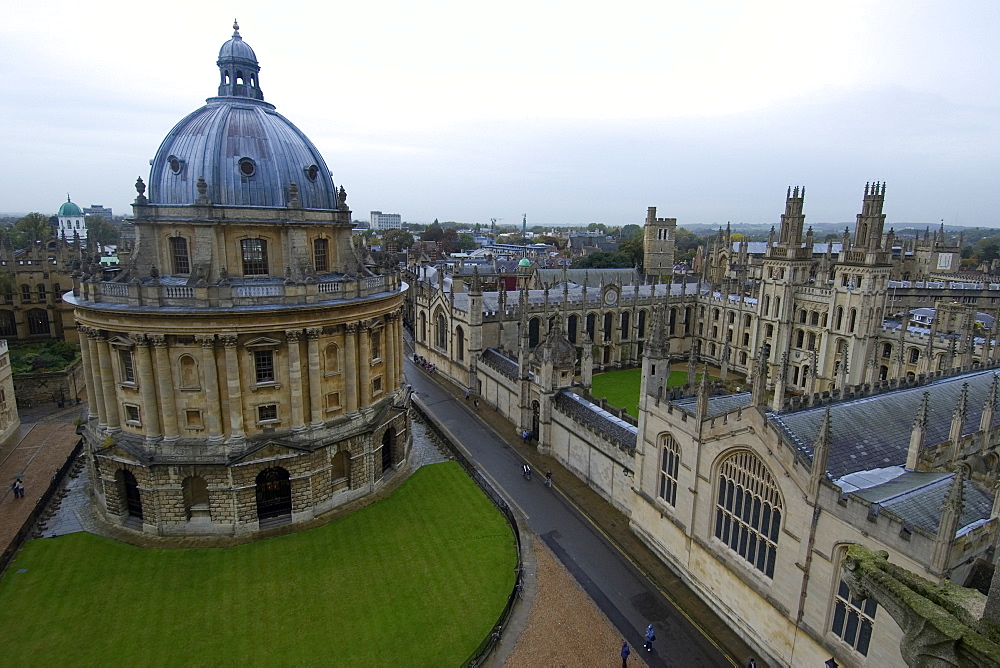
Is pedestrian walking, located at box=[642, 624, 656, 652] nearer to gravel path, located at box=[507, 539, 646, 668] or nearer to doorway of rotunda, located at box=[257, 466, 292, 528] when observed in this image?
gravel path, located at box=[507, 539, 646, 668]

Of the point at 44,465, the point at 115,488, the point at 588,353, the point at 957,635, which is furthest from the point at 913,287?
the point at 44,465

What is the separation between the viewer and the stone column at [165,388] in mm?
27203

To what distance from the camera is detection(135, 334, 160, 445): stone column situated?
27237 millimetres

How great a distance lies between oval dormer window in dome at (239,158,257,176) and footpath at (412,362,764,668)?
81.3 feet

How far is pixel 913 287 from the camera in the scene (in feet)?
210

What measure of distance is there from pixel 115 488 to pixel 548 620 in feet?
77.0

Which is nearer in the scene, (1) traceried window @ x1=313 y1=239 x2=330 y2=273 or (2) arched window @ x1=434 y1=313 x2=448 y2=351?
(1) traceried window @ x1=313 y1=239 x2=330 y2=273

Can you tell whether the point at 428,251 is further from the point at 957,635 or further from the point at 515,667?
the point at 957,635

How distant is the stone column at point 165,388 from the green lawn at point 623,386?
32.1 meters

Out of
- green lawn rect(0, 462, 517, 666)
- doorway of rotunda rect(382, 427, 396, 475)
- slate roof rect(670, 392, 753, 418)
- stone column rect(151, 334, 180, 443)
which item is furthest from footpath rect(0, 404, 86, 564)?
slate roof rect(670, 392, 753, 418)

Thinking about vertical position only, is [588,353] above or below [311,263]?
below

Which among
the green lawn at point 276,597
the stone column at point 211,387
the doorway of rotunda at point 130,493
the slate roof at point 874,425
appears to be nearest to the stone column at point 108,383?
the doorway of rotunda at point 130,493

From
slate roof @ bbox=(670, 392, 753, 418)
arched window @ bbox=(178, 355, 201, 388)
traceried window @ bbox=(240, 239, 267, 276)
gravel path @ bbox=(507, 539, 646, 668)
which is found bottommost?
gravel path @ bbox=(507, 539, 646, 668)

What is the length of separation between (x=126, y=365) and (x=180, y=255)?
6350mm
